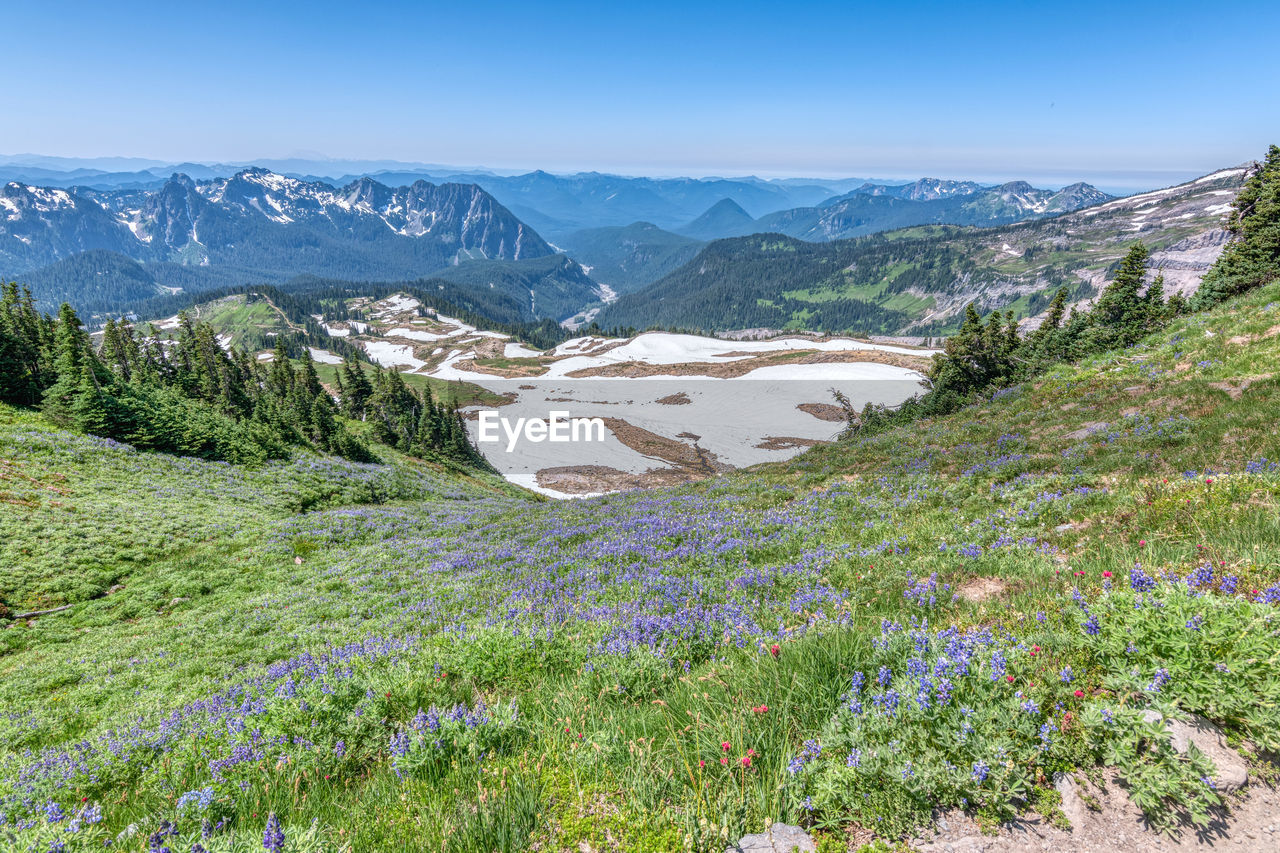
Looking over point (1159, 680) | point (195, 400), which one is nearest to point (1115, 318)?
point (1159, 680)

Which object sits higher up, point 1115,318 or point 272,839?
point 1115,318

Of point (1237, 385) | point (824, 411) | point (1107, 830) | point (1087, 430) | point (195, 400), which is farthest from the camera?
point (824, 411)

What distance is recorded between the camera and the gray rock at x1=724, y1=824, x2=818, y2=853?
9.40 ft

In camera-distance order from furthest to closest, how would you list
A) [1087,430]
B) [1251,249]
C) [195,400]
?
[195,400]
[1251,249]
[1087,430]

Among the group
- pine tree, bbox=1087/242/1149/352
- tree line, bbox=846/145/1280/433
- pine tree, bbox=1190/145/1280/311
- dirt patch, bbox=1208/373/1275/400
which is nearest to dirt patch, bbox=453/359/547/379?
tree line, bbox=846/145/1280/433

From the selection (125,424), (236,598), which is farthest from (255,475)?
(236,598)

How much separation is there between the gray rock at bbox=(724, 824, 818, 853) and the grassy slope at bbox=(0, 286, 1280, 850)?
0.31ft

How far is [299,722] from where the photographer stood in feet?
16.4

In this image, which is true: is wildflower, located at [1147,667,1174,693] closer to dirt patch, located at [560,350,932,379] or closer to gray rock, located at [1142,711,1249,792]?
gray rock, located at [1142,711,1249,792]

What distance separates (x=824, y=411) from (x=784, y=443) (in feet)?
48.1

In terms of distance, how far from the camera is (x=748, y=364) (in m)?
99.2

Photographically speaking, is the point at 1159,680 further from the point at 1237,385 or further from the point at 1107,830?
the point at 1237,385

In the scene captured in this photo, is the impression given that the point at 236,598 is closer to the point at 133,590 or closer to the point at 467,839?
the point at 133,590

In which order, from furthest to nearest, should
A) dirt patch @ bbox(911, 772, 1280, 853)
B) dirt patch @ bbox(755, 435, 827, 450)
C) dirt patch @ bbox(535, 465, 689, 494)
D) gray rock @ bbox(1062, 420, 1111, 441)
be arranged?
dirt patch @ bbox(755, 435, 827, 450)
dirt patch @ bbox(535, 465, 689, 494)
gray rock @ bbox(1062, 420, 1111, 441)
dirt patch @ bbox(911, 772, 1280, 853)
